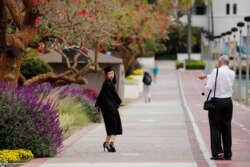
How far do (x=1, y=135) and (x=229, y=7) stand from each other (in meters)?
108

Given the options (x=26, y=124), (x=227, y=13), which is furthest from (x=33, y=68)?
(x=227, y=13)

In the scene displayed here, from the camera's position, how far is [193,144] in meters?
20.9

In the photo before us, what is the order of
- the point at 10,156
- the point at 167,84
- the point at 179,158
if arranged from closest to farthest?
the point at 10,156
the point at 179,158
the point at 167,84

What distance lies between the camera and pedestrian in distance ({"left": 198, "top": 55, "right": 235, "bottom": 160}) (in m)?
16.5

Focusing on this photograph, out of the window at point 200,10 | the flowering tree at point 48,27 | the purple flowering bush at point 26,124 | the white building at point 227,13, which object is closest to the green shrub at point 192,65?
the white building at point 227,13

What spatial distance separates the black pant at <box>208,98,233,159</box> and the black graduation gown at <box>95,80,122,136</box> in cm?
271

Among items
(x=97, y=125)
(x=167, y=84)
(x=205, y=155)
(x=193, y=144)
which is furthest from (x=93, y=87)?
(x=167, y=84)

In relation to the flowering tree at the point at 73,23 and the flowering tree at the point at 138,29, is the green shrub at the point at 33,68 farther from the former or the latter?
the flowering tree at the point at 138,29

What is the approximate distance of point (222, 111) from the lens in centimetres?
1653

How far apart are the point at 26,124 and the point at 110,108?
2.75 meters

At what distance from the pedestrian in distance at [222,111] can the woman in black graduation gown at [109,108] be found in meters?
2.71

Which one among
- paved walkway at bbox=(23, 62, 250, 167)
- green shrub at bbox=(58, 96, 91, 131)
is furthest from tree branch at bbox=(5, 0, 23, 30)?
green shrub at bbox=(58, 96, 91, 131)

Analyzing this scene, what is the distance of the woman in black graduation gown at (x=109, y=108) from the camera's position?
18.7 m

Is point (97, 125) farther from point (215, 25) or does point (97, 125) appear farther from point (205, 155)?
point (215, 25)
